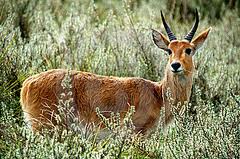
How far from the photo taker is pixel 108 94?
614 centimetres

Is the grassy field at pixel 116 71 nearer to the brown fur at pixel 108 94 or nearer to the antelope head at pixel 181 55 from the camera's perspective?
the brown fur at pixel 108 94

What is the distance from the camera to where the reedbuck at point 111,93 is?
586 centimetres

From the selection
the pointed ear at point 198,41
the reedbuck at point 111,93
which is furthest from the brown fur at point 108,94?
the pointed ear at point 198,41

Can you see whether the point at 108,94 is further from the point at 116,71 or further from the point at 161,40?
the point at 116,71

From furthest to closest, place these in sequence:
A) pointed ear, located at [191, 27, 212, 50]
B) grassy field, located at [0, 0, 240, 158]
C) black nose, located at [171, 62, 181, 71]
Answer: pointed ear, located at [191, 27, 212, 50], black nose, located at [171, 62, 181, 71], grassy field, located at [0, 0, 240, 158]

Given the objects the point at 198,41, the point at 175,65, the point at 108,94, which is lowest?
the point at 108,94

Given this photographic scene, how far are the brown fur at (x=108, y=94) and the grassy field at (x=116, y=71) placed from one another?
22 cm

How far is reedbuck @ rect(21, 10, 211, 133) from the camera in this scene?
586 cm

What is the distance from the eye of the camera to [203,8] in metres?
13.6

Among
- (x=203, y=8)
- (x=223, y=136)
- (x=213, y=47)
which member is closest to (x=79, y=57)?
(x=213, y=47)

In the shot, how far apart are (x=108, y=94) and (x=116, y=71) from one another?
1734 mm

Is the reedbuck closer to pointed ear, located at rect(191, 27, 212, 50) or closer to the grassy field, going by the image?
pointed ear, located at rect(191, 27, 212, 50)

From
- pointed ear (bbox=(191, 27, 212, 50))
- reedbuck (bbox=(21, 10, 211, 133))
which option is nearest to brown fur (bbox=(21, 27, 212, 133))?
reedbuck (bbox=(21, 10, 211, 133))

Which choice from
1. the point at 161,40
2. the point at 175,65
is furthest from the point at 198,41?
the point at 175,65
